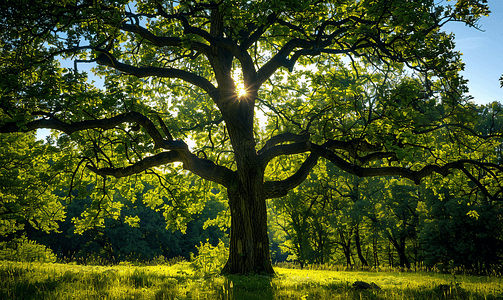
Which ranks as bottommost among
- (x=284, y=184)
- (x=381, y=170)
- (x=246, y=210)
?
(x=246, y=210)

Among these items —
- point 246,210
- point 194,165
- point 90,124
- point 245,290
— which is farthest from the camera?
point 194,165

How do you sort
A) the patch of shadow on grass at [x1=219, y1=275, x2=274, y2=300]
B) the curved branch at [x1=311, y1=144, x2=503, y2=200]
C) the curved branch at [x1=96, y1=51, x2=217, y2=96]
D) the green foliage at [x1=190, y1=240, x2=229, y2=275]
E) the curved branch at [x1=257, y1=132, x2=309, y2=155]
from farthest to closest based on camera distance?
→ the green foliage at [x1=190, y1=240, x2=229, y2=275] < the curved branch at [x1=257, y1=132, x2=309, y2=155] < the curved branch at [x1=311, y1=144, x2=503, y2=200] < the curved branch at [x1=96, y1=51, x2=217, y2=96] < the patch of shadow on grass at [x1=219, y1=275, x2=274, y2=300]

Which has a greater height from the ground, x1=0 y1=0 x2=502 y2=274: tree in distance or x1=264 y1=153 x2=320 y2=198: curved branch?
x1=0 y1=0 x2=502 y2=274: tree in distance

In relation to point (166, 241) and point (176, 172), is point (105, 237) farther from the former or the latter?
point (176, 172)

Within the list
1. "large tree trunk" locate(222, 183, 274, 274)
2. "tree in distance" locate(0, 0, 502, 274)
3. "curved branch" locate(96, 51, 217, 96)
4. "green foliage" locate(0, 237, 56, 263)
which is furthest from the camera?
"green foliage" locate(0, 237, 56, 263)

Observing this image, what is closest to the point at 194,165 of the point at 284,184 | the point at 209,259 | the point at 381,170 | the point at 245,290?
the point at 284,184

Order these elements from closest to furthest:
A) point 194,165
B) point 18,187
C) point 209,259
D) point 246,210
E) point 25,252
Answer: point 246,210 < point 194,165 < point 209,259 < point 18,187 < point 25,252

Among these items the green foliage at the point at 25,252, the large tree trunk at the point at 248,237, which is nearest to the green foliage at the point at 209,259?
the large tree trunk at the point at 248,237

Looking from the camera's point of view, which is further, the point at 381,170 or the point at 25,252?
the point at 25,252

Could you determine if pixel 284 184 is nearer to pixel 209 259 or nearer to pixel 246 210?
pixel 246 210

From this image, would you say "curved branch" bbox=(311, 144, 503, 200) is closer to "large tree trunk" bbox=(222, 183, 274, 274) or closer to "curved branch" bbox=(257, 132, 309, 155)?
"curved branch" bbox=(257, 132, 309, 155)

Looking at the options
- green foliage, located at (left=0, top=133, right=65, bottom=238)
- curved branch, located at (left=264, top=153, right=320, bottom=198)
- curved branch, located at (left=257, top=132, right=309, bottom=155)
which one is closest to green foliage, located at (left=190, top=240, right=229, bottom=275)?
curved branch, located at (left=264, top=153, right=320, bottom=198)

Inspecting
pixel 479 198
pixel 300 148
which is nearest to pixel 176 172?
pixel 300 148

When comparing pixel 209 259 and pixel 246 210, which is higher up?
pixel 246 210
